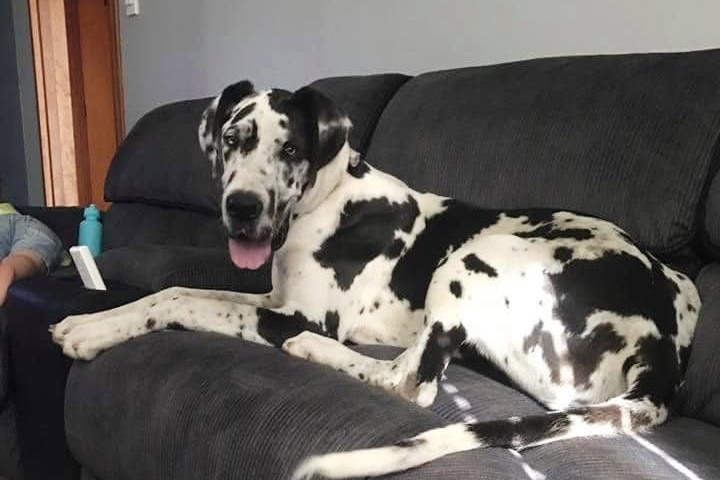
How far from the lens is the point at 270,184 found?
181 centimetres

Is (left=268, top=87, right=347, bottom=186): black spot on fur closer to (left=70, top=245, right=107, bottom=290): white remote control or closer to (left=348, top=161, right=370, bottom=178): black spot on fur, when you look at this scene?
(left=348, top=161, right=370, bottom=178): black spot on fur

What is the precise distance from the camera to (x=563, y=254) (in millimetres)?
1666

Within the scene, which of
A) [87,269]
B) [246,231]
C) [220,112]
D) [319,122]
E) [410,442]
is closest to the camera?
[410,442]

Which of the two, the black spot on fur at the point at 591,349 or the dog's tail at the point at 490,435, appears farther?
the black spot on fur at the point at 591,349

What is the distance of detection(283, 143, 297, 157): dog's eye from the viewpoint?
1.87 meters

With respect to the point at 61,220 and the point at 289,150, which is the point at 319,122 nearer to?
the point at 289,150

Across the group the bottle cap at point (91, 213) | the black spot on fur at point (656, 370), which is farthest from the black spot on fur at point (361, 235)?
the bottle cap at point (91, 213)

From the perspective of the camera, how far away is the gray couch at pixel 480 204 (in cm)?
123

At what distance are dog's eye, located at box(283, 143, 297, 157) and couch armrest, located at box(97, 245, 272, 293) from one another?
538 mm

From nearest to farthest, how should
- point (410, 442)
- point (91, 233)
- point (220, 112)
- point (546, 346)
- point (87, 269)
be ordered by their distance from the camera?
point (410, 442), point (546, 346), point (220, 112), point (87, 269), point (91, 233)

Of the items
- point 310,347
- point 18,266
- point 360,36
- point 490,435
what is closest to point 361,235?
point 310,347

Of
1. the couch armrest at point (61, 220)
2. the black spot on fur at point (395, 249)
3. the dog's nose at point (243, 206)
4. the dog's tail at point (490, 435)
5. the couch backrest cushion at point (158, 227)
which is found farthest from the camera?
the couch armrest at point (61, 220)

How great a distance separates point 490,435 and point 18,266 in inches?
79.8

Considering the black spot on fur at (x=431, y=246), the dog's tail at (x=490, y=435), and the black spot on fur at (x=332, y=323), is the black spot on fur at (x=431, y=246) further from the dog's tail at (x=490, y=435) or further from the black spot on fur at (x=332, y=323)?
the dog's tail at (x=490, y=435)
